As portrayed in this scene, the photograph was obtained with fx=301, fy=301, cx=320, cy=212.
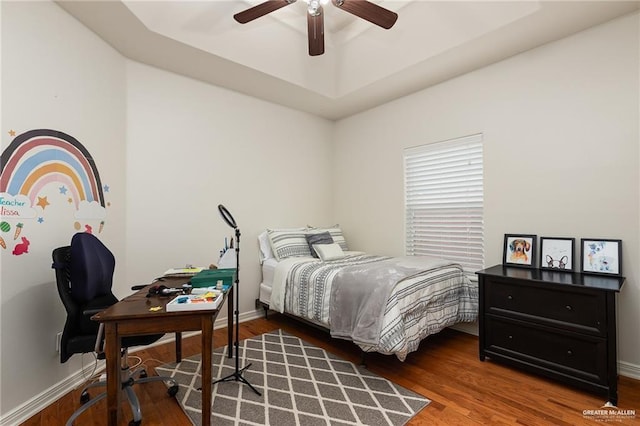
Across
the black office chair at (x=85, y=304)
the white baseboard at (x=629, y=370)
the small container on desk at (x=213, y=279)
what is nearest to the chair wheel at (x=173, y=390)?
the black office chair at (x=85, y=304)

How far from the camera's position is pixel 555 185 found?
258 cm

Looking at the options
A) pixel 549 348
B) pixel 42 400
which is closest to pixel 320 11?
pixel 549 348

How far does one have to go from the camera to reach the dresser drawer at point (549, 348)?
198cm

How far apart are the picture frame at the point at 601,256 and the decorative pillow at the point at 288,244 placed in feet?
8.49

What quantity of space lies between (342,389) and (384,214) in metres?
2.29

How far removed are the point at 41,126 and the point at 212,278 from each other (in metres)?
1.54

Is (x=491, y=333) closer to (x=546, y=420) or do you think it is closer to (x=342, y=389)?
(x=546, y=420)

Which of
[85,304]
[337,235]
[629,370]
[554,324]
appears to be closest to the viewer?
[85,304]

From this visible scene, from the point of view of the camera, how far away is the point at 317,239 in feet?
12.3

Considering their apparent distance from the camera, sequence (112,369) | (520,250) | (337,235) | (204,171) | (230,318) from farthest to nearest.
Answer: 1. (337,235)
2. (204,171)
3. (520,250)
4. (230,318)
5. (112,369)

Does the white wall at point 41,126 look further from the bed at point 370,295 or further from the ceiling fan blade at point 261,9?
the bed at point 370,295

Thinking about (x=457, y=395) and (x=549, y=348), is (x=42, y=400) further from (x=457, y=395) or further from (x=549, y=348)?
(x=549, y=348)

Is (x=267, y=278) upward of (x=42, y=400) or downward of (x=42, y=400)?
upward

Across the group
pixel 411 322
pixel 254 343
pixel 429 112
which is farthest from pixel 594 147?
pixel 254 343
